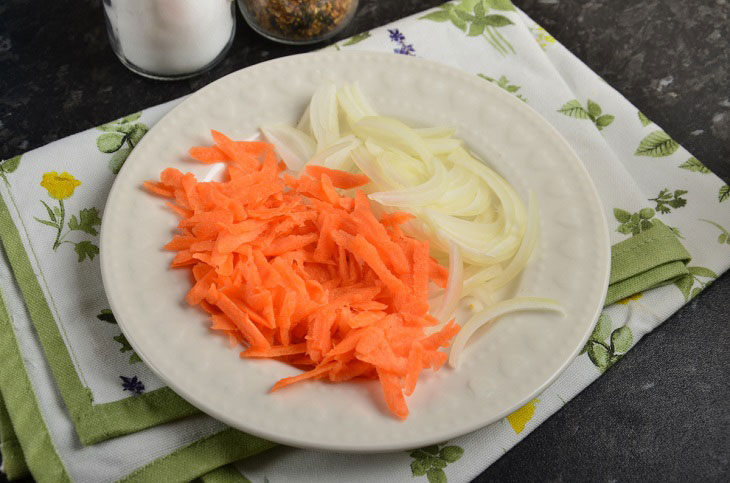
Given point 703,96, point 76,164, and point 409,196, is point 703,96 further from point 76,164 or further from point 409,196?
point 76,164

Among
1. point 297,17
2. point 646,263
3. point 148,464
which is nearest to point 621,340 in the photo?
point 646,263

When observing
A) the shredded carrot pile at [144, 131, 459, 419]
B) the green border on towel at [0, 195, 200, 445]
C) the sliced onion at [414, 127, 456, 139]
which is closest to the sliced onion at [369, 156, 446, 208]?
the shredded carrot pile at [144, 131, 459, 419]

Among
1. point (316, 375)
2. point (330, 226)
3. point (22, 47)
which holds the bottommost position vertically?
point (22, 47)

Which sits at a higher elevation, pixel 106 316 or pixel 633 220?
pixel 633 220

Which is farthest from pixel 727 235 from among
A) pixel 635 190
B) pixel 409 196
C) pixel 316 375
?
pixel 316 375

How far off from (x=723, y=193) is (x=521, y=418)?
0.66 meters

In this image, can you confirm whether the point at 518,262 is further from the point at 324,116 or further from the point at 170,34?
the point at 170,34

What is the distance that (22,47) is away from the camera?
1.81 meters

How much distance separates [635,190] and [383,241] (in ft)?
1.94

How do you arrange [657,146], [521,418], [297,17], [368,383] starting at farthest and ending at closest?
1. [297,17]
2. [657,146]
3. [521,418]
4. [368,383]

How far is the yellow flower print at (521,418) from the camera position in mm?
1286

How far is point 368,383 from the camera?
3.90 feet

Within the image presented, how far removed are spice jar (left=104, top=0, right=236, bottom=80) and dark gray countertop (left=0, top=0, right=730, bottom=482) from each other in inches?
1.9

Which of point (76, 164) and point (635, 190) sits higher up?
point (635, 190)
